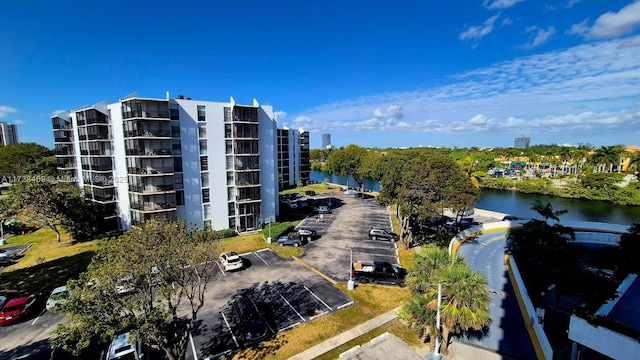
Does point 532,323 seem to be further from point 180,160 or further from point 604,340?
point 180,160

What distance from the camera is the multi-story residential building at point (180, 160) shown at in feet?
112

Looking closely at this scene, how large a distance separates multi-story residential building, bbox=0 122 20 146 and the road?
216 meters

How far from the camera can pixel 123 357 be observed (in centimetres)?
1645

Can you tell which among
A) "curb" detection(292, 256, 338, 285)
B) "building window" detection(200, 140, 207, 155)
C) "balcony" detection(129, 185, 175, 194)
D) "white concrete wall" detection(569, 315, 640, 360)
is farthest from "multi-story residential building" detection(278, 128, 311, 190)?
"white concrete wall" detection(569, 315, 640, 360)

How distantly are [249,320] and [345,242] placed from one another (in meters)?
18.3

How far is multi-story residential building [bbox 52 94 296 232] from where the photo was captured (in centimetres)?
3406

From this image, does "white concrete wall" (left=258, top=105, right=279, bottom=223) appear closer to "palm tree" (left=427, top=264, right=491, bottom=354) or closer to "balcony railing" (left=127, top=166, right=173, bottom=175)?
"balcony railing" (left=127, top=166, right=173, bottom=175)

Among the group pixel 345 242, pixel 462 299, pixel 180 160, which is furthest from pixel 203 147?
pixel 462 299

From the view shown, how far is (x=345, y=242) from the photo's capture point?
3575cm

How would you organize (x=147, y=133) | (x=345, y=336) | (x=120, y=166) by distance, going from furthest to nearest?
(x=120, y=166) < (x=147, y=133) < (x=345, y=336)

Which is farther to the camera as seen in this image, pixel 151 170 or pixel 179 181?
pixel 179 181

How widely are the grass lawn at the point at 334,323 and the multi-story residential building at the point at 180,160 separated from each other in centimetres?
2165

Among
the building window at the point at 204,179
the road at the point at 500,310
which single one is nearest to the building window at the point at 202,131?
the building window at the point at 204,179

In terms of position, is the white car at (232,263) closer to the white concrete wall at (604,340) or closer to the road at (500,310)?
the road at (500,310)
